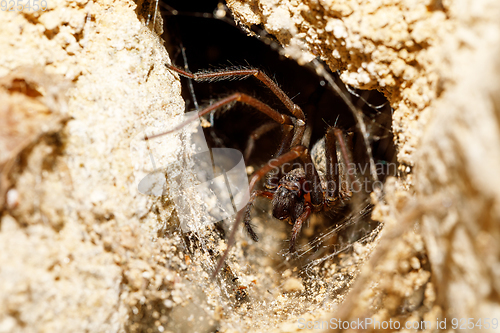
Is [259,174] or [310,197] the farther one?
[310,197]

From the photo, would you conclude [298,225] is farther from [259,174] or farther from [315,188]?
[259,174]

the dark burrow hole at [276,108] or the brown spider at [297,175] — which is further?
the dark burrow hole at [276,108]

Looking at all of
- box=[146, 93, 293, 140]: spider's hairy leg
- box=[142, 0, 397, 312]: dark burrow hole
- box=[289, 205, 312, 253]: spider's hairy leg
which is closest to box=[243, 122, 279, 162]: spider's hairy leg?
box=[142, 0, 397, 312]: dark burrow hole

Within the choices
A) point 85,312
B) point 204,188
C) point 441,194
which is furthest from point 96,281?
point 441,194

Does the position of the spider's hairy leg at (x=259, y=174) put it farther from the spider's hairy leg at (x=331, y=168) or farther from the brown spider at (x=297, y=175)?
the spider's hairy leg at (x=331, y=168)

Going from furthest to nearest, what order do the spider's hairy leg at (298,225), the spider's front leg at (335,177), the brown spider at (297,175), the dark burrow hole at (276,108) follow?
the dark burrow hole at (276,108) → the spider's hairy leg at (298,225) → the spider's front leg at (335,177) → the brown spider at (297,175)

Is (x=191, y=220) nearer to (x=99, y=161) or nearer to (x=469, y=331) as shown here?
(x=99, y=161)

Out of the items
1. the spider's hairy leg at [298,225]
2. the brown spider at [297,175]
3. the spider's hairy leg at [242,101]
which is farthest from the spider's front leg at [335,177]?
the spider's hairy leg at [242,101]
